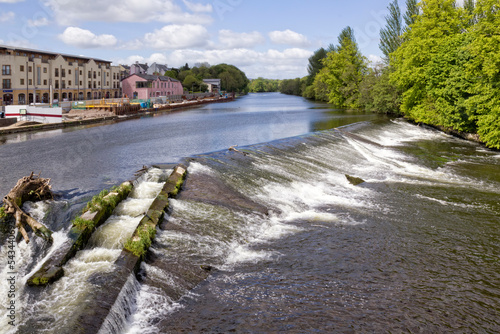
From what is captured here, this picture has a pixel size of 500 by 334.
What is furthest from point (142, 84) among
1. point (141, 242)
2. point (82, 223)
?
point (141, 242)

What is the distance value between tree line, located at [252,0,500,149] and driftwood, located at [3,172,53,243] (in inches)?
1115

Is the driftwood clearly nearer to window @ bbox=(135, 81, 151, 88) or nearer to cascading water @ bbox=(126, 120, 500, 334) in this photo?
cascading water @ bbox=(126, 120, 500, 334)

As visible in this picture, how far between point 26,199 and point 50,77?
66.1 m

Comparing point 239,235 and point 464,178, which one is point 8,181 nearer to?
point 239,235

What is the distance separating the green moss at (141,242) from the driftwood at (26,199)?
8.17 feet

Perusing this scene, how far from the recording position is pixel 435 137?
3872cm

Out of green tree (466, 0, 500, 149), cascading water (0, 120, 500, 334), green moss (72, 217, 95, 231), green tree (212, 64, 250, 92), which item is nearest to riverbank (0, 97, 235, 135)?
cascading water (0, 120, 500, 334)

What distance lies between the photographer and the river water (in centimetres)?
889

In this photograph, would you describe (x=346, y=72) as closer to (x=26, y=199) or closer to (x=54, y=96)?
(x=54, y=96)

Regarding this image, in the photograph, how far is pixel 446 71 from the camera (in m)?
37.2

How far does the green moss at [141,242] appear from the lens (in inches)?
420

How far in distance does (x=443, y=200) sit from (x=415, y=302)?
32.4 ft

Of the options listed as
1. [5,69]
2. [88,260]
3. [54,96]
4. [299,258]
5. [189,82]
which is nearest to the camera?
[88,260]

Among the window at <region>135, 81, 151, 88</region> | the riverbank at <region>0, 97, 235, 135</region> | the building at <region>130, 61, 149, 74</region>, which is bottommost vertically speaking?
the riverbank at <region>0, 97, 235, 135</region>
